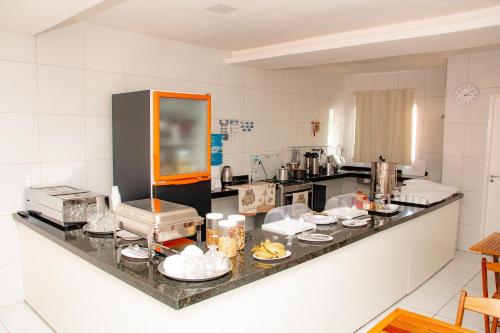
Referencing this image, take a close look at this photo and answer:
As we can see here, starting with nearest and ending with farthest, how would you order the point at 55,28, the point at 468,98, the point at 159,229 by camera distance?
the point at 159,229
the point at 55,28
the point at 468,98

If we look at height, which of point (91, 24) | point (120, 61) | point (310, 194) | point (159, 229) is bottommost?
point (310, 194)

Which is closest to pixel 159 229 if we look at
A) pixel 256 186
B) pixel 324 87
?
pixel 256 186

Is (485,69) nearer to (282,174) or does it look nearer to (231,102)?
(282,174)

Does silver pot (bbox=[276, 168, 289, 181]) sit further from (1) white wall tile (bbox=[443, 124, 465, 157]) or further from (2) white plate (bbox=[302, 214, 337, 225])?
(2) white plate (bbox=[302, 214, 337, 225])

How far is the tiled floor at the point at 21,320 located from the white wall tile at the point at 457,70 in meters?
4.94

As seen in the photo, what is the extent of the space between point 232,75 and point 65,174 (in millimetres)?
2248

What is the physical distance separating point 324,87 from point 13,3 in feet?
15.3

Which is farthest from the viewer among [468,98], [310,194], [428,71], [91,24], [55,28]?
[428,71]

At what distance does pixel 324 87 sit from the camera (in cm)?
616

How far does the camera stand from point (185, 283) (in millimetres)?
1725

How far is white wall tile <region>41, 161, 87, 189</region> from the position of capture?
3260 millimetres

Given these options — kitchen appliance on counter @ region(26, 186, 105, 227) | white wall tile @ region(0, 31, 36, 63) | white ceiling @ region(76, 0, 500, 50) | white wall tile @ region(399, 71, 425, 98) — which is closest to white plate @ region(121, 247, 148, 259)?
kitchen appliance on counter @ region(26, 186, 105, 227)

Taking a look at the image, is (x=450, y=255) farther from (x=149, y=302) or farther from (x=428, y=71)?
(x=149, y=302)

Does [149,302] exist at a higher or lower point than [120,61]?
lower
